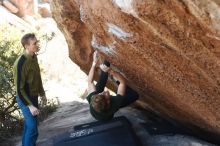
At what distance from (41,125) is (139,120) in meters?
3.18

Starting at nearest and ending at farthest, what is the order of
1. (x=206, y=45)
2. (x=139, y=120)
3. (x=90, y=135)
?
(x=206, y=45)
(x=90, y=135)
(x=139, y=120)

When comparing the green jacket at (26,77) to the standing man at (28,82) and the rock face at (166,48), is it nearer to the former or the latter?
the standing man at (28,82)

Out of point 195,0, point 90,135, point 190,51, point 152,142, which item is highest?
point 195,0

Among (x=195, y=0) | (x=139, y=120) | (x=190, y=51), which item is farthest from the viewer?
(x=139, y=120)

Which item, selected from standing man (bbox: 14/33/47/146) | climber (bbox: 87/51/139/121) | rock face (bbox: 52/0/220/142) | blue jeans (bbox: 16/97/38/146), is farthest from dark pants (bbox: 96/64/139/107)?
blue jeans (bbox: 16/97/38/146)

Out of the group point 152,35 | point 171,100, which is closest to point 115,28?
point 152,35

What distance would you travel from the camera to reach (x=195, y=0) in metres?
4.13

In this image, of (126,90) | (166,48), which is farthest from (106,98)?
(166,48)

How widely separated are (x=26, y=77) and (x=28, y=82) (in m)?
0.11

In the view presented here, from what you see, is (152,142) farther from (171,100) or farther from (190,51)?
(190,51)

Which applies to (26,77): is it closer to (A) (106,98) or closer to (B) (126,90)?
(A) (106,98)

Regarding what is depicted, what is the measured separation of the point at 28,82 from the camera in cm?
737

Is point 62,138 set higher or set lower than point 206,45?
lower

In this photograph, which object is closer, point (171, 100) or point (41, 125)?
point (171, 100)
